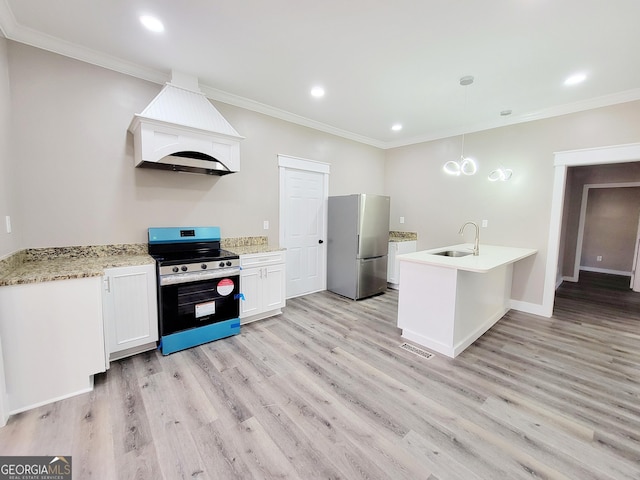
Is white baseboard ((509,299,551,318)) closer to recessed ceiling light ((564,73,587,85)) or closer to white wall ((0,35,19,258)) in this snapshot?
recessed ceiling light ((564,73,587,85))

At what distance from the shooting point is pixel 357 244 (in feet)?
13.5

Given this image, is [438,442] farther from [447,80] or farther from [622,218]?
[622,218]

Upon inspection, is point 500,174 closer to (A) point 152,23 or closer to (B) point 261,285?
(B) point 261,285

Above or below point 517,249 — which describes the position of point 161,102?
above

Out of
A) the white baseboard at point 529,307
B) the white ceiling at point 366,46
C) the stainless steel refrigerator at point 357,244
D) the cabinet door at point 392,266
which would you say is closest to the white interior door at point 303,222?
the stainless steel refrigerator at point 357,244

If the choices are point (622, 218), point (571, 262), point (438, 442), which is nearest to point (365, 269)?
point (438, 442)

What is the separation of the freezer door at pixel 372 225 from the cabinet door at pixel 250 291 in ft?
5.37

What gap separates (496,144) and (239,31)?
12.4 feet

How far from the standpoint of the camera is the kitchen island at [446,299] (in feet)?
8.54

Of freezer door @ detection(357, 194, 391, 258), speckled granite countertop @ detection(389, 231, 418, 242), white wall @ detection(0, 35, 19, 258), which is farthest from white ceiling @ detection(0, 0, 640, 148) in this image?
speckled granite countertop @ detection(389, 231, 418, 242)

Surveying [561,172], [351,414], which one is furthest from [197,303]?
[561,172]

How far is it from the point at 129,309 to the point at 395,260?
403cm

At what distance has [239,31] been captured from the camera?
2.18 metres

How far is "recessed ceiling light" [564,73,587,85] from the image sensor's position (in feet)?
8.95
